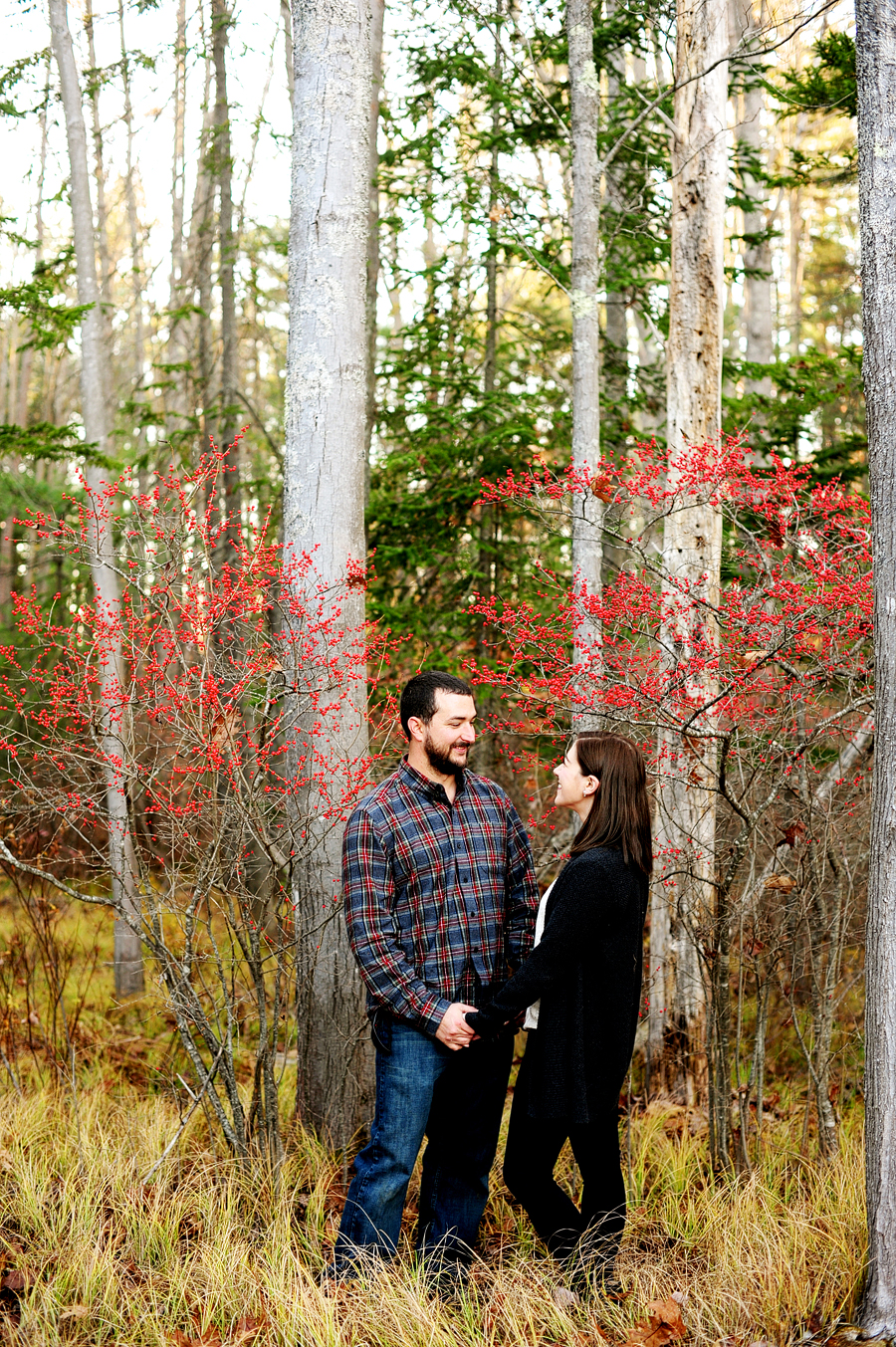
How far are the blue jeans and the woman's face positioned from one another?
81 cm

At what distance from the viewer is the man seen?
10.5 feet

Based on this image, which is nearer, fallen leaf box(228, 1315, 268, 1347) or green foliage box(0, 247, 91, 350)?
fallen leaf box(228, 1315, 268, 1347)

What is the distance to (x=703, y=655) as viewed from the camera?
423cm

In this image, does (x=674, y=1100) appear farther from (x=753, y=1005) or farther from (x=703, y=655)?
(x=703, y=655)

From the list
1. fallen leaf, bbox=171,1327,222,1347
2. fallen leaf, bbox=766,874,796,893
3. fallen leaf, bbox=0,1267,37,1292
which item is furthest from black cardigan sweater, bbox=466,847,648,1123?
fallen leaf, bbox=0,1267,37,1292

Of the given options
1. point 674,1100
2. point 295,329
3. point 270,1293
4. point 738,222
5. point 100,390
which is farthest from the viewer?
point 738,222

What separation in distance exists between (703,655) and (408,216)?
19.7 feet

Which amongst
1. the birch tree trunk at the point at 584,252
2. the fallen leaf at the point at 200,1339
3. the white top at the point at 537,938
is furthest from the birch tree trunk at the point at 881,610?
the birch tree trunk at the point at 584,252

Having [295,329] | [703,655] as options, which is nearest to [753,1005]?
[703,655]

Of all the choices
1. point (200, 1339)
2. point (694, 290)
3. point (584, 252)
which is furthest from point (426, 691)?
point (584, 252)

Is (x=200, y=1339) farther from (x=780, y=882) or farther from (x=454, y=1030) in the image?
(x=780, y=882)

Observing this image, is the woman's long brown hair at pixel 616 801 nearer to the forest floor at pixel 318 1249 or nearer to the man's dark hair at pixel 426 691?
the man's dark hair at pixel 426 691

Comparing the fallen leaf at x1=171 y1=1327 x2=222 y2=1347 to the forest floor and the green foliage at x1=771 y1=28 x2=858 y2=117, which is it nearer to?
the forest floor

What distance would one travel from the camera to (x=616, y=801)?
3.18 m
